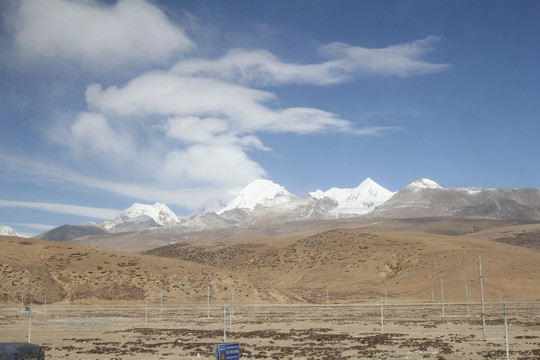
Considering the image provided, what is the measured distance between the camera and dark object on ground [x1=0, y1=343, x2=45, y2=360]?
50.7ft

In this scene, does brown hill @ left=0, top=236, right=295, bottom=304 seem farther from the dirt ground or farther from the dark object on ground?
the dark object on ground

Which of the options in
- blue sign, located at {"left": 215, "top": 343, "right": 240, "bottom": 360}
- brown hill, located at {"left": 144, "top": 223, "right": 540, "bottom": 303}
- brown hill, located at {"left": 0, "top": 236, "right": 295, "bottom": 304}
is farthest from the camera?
brown hill, located at {"left": 144, "top": 223, "right": 540, "bottom": 303}

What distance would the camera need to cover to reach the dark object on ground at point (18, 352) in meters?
15.4

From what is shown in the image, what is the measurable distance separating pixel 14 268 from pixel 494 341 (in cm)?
7095

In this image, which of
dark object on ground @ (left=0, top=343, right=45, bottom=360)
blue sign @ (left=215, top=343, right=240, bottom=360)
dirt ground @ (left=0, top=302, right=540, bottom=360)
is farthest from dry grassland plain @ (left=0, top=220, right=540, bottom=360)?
blue sign @ (left=215, top=343, right=240, bottom=360)

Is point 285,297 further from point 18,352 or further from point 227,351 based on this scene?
point 227,351

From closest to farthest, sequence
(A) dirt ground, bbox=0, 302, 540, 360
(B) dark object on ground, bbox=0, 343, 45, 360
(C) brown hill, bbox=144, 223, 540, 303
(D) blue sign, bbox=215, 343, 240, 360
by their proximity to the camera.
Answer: (D) blue sign, bbox=215, 343, 240, 360 < (B) dark object on ground, bbox=0, 343, 45, 360 < (A) dirt ground, bbox=0, 302, 540, 360 < (C) brown hill, bbox=144, 223, 540, 303

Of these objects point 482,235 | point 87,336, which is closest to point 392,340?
point 87,336

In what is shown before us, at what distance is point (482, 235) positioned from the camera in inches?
7731

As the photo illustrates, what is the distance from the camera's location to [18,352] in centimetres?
1576

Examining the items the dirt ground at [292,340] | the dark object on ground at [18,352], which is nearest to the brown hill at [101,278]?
the dirt ground at [292,340]

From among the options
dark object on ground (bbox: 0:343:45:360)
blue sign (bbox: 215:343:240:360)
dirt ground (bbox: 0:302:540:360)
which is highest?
blue sign (bbox: 215:343:240:360)

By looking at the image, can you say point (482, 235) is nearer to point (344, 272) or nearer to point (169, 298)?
point (344, 272)

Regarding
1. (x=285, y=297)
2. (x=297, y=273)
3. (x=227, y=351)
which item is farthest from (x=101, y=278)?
(x=227, y=351)
